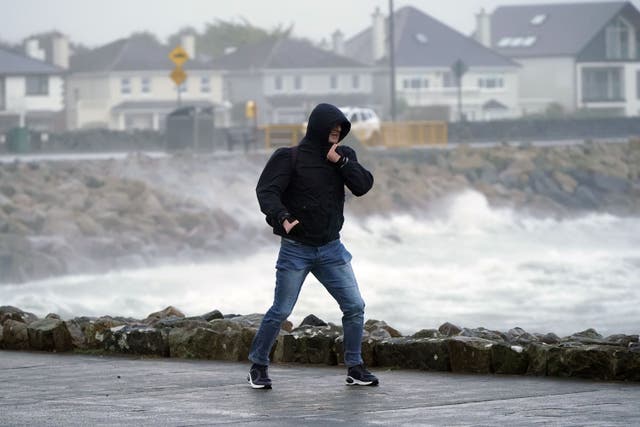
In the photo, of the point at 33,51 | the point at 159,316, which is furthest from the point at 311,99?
the point at 159,316

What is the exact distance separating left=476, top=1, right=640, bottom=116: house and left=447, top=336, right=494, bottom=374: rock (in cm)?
8351

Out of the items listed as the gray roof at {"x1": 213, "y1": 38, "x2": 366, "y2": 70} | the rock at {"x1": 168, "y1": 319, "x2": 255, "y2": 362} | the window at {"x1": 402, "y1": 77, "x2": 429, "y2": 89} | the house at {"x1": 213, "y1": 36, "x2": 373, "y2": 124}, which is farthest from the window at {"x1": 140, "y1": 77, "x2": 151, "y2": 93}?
the rock at {"x1": 168, "y1": 319, "x2": 255, "y2": 362}

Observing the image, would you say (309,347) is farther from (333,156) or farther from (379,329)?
(333,156)

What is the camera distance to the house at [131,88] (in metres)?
89.9

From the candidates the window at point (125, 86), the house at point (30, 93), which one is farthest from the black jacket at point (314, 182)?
the window at point (125, 86)

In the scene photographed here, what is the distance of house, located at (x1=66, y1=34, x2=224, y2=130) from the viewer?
8994 cm

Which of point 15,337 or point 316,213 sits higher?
point 316,213

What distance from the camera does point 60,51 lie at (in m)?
92.2

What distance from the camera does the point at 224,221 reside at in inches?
1651

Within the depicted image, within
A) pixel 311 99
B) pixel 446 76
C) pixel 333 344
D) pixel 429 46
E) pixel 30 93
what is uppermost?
pixel 429 46

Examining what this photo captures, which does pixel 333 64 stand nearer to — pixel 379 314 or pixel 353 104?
pixel 353 104

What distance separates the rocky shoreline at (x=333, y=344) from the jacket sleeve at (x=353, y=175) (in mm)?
1282

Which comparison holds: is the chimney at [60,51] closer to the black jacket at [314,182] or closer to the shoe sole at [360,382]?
the black jacket at [314,182]

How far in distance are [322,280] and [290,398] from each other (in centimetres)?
84
